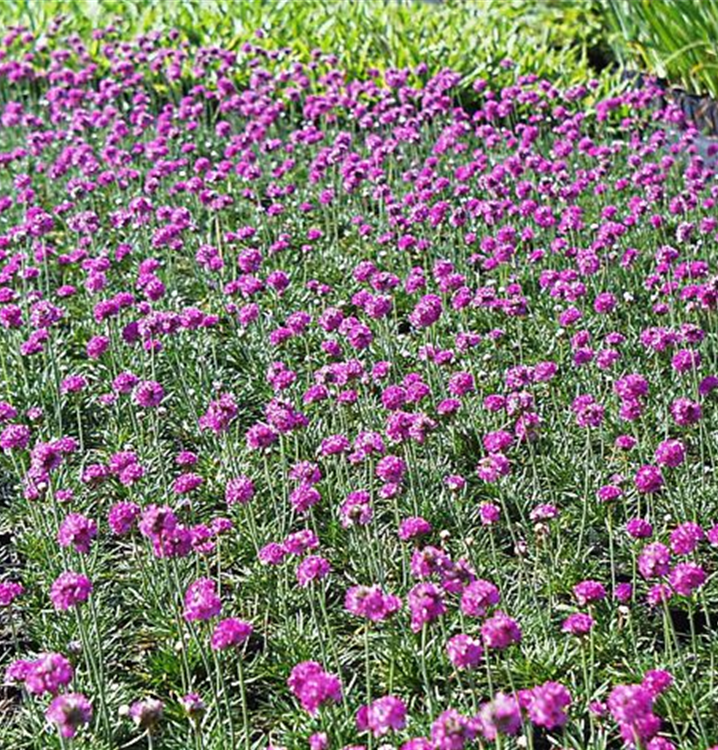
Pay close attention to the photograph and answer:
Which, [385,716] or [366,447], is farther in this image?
[366,447]

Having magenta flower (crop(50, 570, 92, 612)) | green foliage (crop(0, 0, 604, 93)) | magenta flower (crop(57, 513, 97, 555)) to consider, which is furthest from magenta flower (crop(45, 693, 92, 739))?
green foliage (crop(0, 0, 604, 93))

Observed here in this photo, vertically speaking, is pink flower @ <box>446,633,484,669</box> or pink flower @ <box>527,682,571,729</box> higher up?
pink flower @ <box>527,682,571,729</box>

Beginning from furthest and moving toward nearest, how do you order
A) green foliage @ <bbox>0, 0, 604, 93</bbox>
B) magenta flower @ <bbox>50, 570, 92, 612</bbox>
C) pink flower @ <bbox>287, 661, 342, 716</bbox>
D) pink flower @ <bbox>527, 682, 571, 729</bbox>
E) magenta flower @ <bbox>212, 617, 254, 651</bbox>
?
1. green foliage @ <bbox>0, 0, 604, 93</bbox>
2. magenta flower @ <bbox>50, 570, 92, 612</bbox>
3. magenta flower @ <bbox>212, 617, 254, 651</bbox>
4. pink flower @ <bbox>287, 661, 342, 716</bbox>
5. pink flower @ <bbox>527, 682, 571, 729</bbox>

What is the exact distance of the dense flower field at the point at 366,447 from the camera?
10.4 feet

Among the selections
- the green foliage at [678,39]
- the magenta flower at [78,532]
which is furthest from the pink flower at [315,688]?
the green foliage at [678,39]

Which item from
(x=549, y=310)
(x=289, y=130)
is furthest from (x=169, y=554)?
(x=289, y=130)

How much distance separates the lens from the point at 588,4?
9.55 meters

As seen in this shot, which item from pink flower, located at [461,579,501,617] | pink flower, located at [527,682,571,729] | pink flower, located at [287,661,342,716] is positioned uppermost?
pink flower, located at [527,682,571,729]

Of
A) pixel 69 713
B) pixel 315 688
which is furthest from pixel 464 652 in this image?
pixel 69 713

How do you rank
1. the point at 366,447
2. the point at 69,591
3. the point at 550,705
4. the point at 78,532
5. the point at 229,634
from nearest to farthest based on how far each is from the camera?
the point at 550,705 < the point at 229,634 < the point at 69,591 < the point at 78,532 < the point at 366,447

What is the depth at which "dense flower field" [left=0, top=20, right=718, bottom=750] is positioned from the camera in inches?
125

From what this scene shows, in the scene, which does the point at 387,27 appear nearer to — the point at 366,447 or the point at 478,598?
the point at 366,447

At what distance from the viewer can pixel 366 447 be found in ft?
11.9

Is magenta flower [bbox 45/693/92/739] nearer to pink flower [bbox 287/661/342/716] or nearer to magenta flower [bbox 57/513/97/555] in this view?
pink flower [bbox 287/661/342/716]
